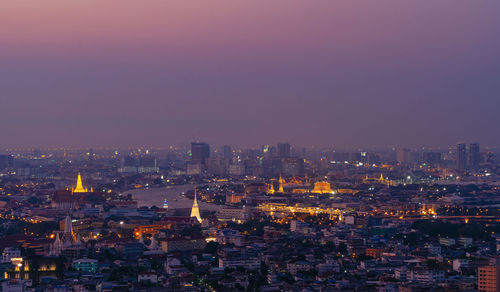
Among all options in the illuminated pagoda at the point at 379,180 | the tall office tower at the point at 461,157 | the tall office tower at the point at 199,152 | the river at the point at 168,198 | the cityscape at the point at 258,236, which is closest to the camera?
the cityscape at the point at 258,236

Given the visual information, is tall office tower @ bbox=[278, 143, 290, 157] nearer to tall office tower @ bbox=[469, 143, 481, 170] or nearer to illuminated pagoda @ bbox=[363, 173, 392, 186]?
tall office tower @ bbox=[469, 143, 481, 170]

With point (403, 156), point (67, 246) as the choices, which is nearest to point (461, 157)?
point (403, 156)

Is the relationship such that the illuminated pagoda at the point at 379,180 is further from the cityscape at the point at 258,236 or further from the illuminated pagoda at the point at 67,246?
the illuminated pagoda at the point at 67,246

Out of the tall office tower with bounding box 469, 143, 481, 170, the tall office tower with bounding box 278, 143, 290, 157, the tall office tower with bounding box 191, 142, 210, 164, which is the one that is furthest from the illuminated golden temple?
the tall office tower with bounding box 278, 143, 290, 157

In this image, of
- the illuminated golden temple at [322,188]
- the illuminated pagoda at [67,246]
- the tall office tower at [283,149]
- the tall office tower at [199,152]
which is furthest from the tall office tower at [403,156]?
the illuminated pagoda at [67,246]

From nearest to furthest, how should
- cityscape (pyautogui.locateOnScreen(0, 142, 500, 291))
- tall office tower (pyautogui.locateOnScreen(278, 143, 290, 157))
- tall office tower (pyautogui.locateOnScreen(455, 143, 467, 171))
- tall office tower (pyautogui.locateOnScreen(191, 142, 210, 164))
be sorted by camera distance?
cityscape (pyautogui.locateOnScreen(0, 142, 500, 291)) → tall office tower (pyautogui.locateOnScreen(455, 143, 467, 171)) → tall office tower (pyautogui.locateOnScreen(191, 142, 210, 164)) → tall office tower (pyautogui.locateOnScreen(278, 143, 290, 157))

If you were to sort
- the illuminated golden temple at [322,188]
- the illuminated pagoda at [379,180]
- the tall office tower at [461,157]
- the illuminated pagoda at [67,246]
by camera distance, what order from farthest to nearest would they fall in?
the tall office tower at [461,157], the illuminated pagoda at [379,180], the illuminated golden temple at [322,188], the illuminated pagoda at [67,246]

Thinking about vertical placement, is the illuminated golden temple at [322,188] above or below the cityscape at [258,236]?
above

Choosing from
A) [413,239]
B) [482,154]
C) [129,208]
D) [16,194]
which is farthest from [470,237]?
[482,154]
